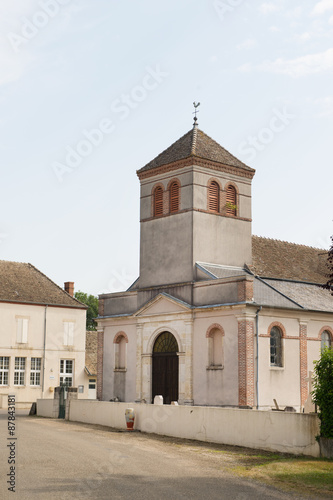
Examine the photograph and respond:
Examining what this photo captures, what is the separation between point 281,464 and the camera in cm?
1599

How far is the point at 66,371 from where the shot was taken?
49.1 meters

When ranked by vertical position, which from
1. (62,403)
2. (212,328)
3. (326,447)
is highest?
(212,328)

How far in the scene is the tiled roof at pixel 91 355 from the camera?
53.4m

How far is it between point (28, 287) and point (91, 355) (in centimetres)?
1034

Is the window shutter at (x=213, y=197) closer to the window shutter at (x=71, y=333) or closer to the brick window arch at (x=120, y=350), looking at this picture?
the brick window arch at (x=120, y=350)

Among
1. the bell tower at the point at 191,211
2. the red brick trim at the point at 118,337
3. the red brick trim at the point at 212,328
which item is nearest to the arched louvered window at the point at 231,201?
the bell tower at the point at 191,211

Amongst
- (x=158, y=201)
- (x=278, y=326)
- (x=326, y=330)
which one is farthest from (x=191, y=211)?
(x=326, y=330)

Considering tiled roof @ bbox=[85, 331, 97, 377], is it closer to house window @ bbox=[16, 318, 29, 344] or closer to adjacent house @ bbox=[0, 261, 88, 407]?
adjacent house @ bbox=[0, 261, 88, 407]

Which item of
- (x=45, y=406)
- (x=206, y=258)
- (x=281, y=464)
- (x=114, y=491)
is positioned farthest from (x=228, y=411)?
(x=45, y=406)

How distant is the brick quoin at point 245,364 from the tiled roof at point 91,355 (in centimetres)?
2752

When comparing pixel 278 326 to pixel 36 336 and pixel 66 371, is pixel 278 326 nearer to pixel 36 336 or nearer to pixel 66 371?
pixel 36 336

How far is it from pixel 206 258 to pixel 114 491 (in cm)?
1955

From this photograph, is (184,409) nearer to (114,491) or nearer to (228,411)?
(228,411)

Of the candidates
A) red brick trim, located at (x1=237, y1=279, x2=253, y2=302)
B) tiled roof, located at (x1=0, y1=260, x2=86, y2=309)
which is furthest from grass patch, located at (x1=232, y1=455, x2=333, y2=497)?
tiled roof, located at (x1=0, y1=260, x2=86, y2=309)
